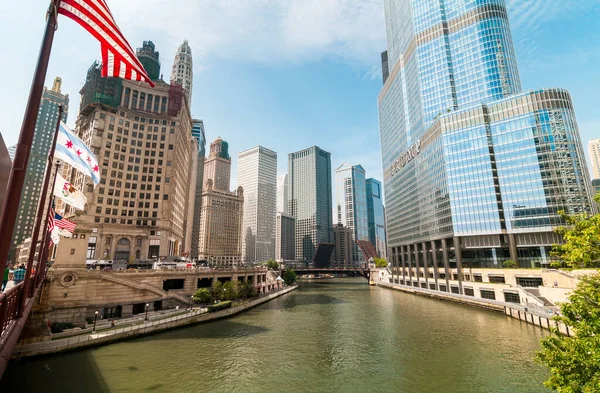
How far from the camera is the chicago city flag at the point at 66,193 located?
28.6 metres

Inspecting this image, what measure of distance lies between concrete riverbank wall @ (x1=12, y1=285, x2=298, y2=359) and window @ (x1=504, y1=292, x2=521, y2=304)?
64004 mm

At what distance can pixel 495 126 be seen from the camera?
96.6m

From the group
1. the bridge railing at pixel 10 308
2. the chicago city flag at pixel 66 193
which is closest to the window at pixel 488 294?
the chicago city flag at pixel 66 193

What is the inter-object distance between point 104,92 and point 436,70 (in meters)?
129

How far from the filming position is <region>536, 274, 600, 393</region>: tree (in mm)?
14406

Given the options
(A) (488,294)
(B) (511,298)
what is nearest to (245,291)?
(A) (488,294)

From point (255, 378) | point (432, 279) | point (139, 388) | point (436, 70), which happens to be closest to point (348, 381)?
point (255, 378)

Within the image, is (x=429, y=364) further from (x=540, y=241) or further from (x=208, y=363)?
(x=540, y=241)

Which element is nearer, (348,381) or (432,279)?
(348,381)

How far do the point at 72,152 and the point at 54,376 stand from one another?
23299 mm

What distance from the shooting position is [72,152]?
73.8ft

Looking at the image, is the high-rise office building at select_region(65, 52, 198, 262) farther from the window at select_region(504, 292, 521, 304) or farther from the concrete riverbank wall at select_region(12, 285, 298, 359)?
the window at select_region(504, 292, 521, 304)

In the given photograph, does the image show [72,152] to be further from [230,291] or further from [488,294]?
[488,294]

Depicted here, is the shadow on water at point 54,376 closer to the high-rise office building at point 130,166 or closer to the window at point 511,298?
the high-rise office building at point 130,166
